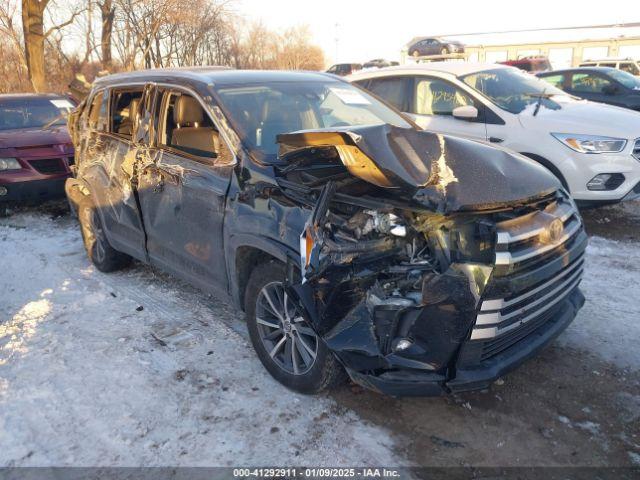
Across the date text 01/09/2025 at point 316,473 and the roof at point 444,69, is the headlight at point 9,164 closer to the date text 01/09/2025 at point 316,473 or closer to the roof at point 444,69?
the roof at point 444,69

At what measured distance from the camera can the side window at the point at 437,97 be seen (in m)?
6.34

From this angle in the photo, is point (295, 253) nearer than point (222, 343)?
Yes

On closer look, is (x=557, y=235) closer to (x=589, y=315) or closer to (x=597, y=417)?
(x=597, y=417)

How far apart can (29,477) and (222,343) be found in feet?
4.79

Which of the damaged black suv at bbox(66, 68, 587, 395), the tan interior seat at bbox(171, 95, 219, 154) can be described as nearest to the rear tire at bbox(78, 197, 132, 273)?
the damaged black suv at bbox(66, 68, 587, 395)

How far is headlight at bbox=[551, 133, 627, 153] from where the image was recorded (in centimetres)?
554

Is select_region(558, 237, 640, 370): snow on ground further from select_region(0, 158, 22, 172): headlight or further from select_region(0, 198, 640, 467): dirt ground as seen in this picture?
select_region(0, 158, 22, 172): headlight

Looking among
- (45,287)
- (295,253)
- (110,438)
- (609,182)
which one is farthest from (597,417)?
(45,287)

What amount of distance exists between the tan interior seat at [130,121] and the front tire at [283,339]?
207 cm

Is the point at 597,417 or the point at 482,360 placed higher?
the point at 482,360

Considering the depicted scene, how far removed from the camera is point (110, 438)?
2809 millimetres

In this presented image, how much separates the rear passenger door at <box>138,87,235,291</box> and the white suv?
2958 millimetres

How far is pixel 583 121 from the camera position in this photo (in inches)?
227

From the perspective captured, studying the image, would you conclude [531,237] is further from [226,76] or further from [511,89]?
[511,89]
